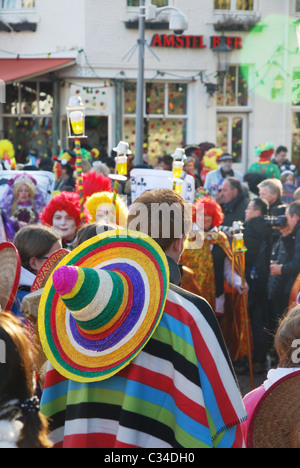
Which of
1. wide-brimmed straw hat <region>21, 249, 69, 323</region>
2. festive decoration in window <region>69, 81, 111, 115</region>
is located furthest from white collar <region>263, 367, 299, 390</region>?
festive decoration in window <region>69, 81, 111, 115</region>

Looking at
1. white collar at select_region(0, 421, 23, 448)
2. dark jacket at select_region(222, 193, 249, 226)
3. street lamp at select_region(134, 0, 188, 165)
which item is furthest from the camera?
street lamp at select_region(134, 0, 188, 165)

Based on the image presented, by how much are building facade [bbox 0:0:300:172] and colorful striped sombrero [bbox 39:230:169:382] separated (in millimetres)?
15367

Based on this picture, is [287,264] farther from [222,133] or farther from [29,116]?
[29,116]

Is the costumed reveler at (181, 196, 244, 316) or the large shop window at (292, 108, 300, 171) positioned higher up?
the large shop window at (292, 108, 300, 171)

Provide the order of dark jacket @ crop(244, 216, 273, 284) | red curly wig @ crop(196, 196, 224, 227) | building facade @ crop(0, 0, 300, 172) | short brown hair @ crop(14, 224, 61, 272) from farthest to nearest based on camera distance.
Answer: building facade @ crop(0, 0, 300, 172) → dark jacket @ crop(244, 216, 273, 284) → red curly wig @ crop(196, 196, 224, 227) → short brown hair @ crop(14, 224, 61, 272)

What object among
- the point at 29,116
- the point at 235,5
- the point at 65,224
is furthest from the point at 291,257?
the point at 235,5

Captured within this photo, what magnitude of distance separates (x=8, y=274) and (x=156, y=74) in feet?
50.5

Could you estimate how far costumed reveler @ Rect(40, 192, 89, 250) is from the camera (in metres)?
5.65

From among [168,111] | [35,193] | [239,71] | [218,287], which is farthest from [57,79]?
[218,287]

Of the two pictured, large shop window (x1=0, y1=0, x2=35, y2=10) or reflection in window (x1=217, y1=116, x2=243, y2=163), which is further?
reflection in window (x1=217, y1=116, x2=243, y2=163)

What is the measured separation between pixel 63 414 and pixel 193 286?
3856 mm

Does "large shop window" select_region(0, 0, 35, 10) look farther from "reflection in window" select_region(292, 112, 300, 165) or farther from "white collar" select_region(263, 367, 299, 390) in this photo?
"white collar" select_region(263, 367, 299, 390)

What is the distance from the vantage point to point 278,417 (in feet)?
7.78

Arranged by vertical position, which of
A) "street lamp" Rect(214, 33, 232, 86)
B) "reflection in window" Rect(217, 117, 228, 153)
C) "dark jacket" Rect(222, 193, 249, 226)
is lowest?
"dark jacket" Rect(222, 193, 249, 226)
